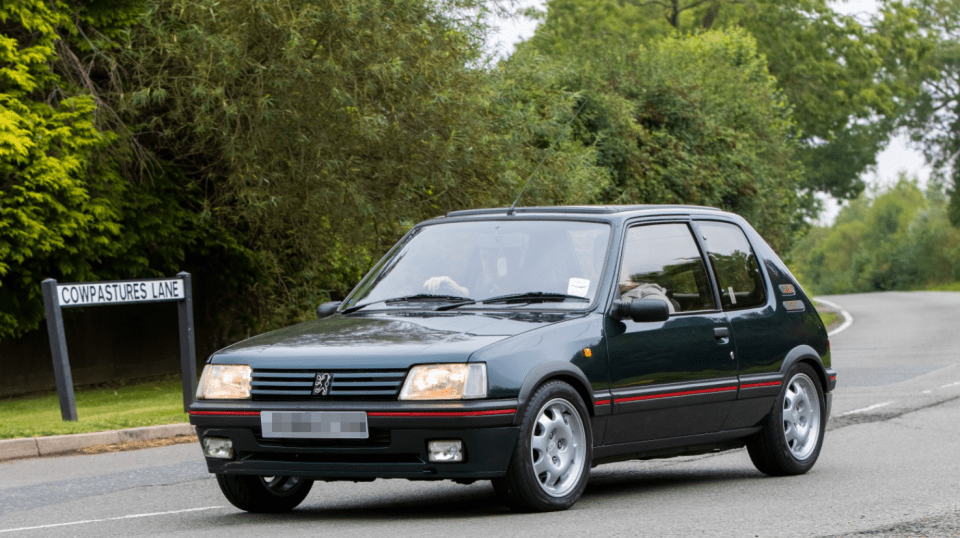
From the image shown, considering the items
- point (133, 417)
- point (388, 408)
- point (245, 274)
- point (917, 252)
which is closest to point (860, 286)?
point (917, 252)

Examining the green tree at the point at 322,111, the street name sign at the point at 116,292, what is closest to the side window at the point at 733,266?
the street name sign at the point at 116,292

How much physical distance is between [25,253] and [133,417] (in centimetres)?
451

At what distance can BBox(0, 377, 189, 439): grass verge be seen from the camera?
43.4 feet

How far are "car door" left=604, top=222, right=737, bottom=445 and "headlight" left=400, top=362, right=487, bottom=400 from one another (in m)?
1.07

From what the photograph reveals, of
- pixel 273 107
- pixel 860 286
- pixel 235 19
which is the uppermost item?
pixel 235 19

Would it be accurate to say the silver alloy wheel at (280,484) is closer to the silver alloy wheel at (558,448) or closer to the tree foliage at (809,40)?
the silver alloy wheel at (558,448)

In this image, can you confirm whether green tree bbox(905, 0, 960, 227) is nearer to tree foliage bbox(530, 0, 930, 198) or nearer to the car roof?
tree foliage bbox(530, 0, 930, 198)

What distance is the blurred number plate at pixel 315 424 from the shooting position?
664 centimetres

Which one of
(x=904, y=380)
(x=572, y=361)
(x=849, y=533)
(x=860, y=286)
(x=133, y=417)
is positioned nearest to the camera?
(x=849, y=533)

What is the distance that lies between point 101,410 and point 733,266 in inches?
407

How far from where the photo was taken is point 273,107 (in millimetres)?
18016

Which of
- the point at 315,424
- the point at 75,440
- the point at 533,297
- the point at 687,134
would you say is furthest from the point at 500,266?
the point at 687,134

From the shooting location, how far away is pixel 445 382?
260 inches

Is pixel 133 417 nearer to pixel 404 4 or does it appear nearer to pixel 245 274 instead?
pixel 404 4
